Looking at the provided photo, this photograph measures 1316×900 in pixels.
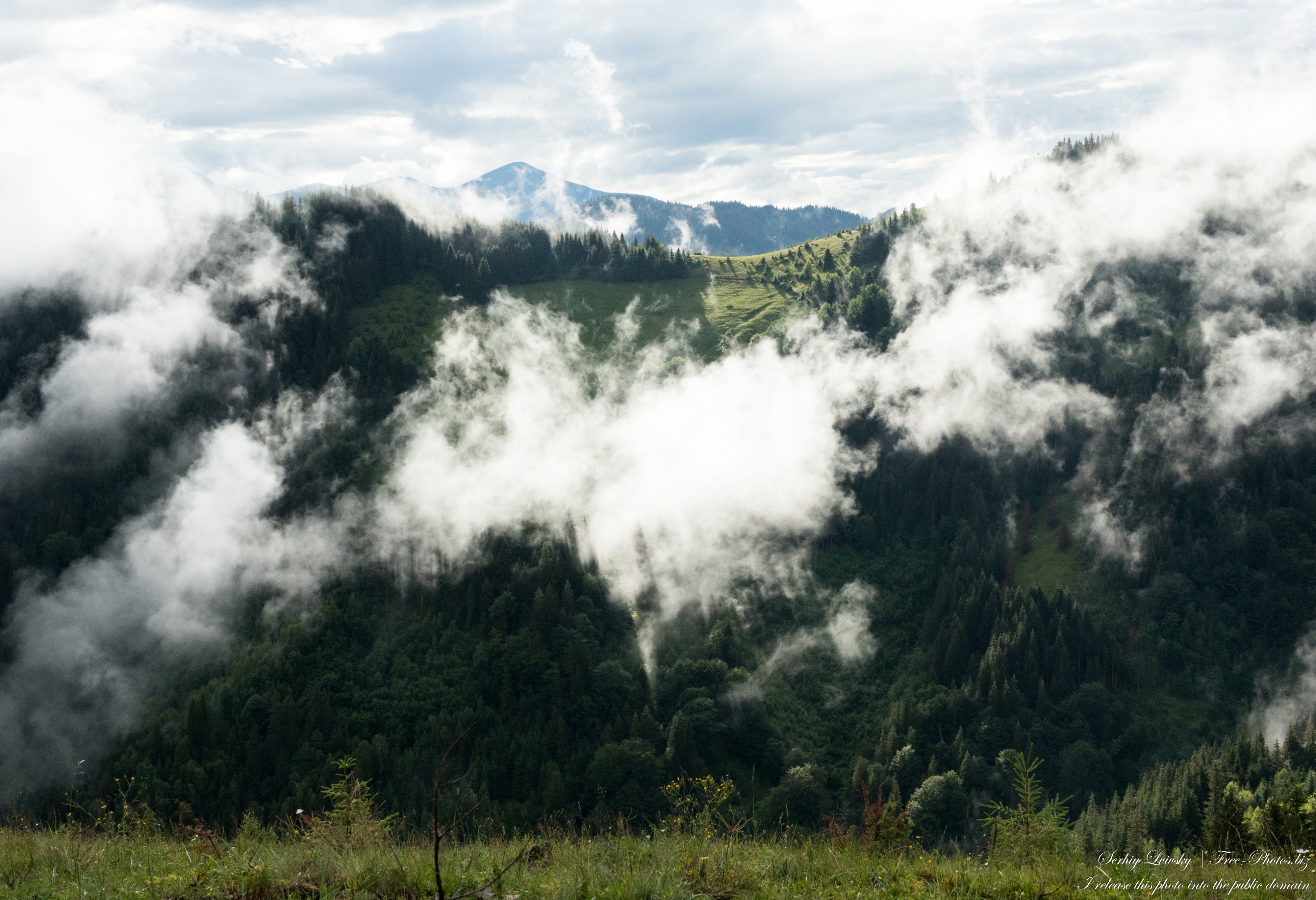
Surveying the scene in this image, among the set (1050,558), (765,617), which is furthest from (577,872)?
(1050,558)

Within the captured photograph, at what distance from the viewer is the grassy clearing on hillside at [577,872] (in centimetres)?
1012

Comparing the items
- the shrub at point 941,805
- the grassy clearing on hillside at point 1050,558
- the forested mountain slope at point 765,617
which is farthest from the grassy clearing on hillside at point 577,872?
the grassy clearing on hillside at point 1050,558

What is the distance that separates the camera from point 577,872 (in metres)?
10.7

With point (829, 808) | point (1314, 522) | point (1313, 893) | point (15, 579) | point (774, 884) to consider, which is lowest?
point (829, 808)

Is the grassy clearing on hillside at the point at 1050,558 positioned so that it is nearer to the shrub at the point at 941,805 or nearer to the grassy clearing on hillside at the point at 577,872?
the shrub at the point at 941,805

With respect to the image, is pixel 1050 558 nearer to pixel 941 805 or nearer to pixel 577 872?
pixel 941 805

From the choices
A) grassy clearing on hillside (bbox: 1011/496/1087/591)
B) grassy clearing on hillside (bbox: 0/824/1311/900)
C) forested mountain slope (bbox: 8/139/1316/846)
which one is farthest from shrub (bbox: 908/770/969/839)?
grassy clearing on hillside (bbox: 0/824/1311/900)

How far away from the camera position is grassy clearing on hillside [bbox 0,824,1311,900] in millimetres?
10125

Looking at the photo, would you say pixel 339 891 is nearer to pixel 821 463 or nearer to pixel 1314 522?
pixel 821 463

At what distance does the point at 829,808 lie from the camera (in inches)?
3354

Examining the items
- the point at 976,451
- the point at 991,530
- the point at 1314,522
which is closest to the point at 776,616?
the point at 991,530

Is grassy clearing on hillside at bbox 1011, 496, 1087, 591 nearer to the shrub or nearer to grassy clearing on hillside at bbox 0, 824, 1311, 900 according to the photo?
the shrub

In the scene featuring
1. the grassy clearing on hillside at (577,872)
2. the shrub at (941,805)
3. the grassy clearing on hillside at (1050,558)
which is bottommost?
the shrub at (941,805)

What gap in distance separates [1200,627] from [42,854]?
156 meters
